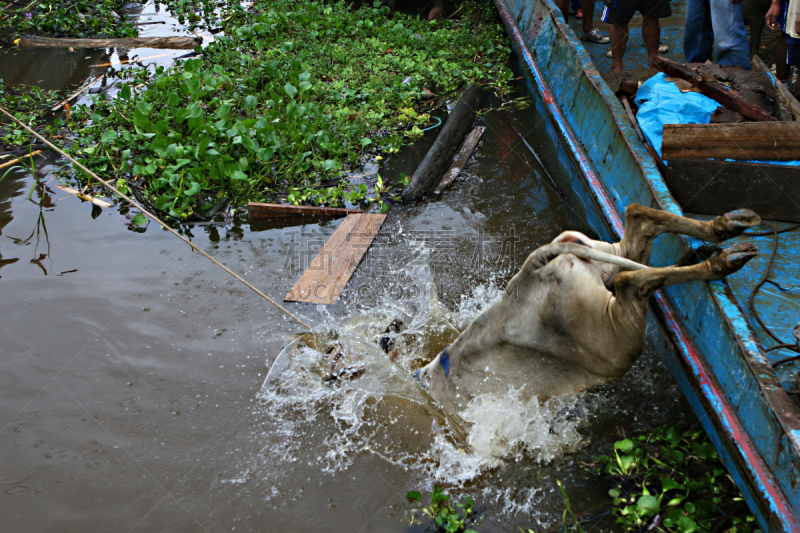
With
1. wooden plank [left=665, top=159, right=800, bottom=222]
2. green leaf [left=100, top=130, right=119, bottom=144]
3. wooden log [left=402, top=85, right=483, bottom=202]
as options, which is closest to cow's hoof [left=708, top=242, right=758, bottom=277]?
wooden plank [left=665, top=159, right=800, bottom=222]

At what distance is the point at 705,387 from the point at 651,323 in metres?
0.81

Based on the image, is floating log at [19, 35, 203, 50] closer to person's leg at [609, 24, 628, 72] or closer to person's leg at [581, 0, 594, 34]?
person's leg at [581, 0, 594, 34]

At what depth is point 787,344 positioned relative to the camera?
260cm

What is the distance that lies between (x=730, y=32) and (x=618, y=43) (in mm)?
1055

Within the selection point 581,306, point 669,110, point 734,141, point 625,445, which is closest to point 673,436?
point 625,445

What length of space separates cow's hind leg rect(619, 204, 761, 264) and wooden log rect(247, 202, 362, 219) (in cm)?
308

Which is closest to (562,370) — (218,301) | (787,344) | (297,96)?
(787,344)

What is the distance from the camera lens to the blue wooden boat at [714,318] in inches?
84.2

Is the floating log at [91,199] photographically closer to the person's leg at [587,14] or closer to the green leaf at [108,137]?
the green leaf at [108,137]

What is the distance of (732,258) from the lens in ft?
Answer: 6.25

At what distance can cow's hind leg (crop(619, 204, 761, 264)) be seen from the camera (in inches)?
79.9

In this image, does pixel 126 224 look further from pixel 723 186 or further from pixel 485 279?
pixel 723 186

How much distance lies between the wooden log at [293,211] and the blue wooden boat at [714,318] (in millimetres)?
2076

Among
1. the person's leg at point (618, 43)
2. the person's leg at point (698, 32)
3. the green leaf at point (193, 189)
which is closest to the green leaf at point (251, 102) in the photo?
the green leaf at point (193, 189)
